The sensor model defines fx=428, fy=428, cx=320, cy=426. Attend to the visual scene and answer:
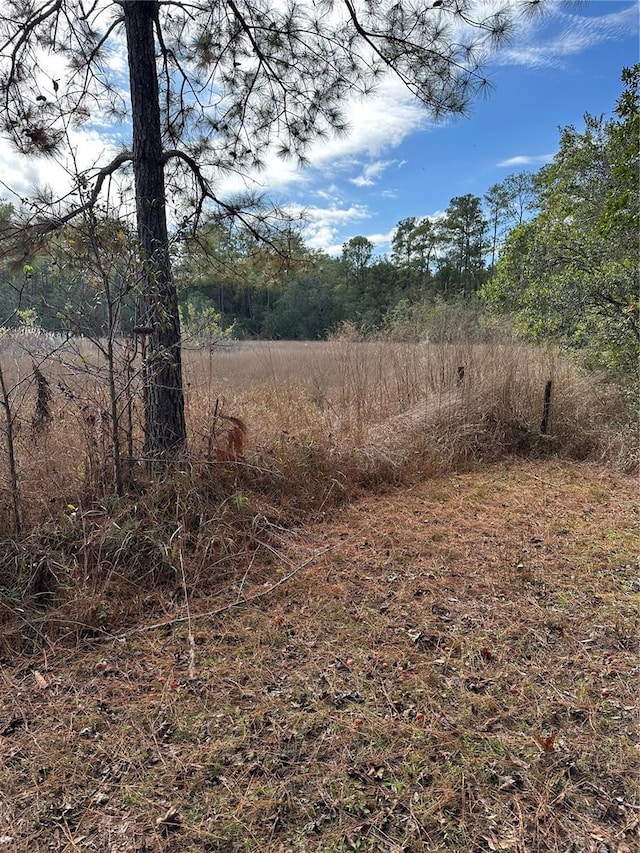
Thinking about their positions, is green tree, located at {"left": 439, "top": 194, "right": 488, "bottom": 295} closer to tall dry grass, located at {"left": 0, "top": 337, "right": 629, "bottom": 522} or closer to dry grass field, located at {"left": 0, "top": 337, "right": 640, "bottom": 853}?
tall dry grass, located at {"left": 0, "top": 337, "right": 629, "bottom": 522}

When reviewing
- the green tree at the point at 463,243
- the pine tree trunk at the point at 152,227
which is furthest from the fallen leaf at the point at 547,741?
the green tree at the point at 463,243

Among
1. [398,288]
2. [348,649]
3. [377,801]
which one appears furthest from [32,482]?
[398,288]

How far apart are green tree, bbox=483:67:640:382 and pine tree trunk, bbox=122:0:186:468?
123 inches

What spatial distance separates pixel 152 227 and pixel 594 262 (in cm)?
434

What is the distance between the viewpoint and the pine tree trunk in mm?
2387

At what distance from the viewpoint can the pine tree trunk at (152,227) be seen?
2.39m

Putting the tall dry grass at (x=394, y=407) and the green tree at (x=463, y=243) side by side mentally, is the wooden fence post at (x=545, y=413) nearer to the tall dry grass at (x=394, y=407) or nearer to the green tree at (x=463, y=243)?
the tall dry grass at (x=394, y=407)

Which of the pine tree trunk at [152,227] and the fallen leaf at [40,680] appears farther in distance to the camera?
the pine tree trunk at [152,227]

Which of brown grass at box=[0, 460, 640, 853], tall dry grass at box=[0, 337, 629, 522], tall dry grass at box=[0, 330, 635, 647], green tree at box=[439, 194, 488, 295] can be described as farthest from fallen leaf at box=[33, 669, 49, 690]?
green tree at box=[439, 194, 488, 295]

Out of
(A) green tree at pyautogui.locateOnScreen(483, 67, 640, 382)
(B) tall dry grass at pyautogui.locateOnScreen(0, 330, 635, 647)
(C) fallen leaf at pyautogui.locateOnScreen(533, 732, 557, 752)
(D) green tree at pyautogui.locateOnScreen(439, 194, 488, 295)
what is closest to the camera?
(C) fallen leaf at pyautogui.locateOnScreen(533, 732, 557, 752)

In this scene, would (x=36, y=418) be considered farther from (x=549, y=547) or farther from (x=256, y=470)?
(x=549, y=547)

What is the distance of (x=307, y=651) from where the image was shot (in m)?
1.67

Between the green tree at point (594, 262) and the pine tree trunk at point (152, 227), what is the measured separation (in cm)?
313

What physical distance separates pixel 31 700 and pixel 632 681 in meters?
2.06
